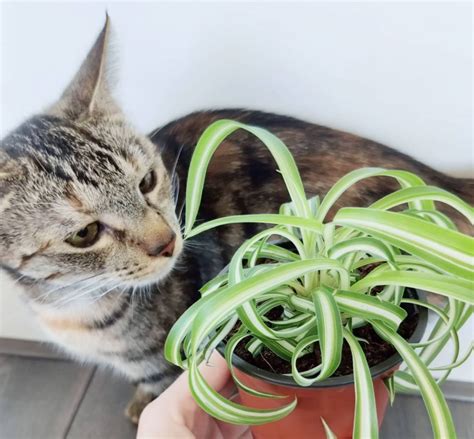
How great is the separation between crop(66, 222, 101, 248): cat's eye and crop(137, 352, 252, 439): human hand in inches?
8.5

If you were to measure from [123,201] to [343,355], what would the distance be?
0.34 meters

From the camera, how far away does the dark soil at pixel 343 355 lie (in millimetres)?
579

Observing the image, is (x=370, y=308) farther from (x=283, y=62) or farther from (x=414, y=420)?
(x=414, y=420)

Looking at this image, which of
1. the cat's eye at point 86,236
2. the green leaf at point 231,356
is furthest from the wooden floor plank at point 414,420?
the cat's eye at point 86,236

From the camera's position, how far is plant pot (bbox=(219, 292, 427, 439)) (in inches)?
21.4

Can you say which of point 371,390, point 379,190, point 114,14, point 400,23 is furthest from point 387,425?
point 114,14

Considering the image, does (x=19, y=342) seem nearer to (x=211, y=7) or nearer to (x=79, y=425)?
(x=79, y=425)

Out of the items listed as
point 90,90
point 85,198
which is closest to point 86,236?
point 85,198

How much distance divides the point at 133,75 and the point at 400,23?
1.33 ft

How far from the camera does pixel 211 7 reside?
0.75 meters

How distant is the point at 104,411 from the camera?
3.76 ft

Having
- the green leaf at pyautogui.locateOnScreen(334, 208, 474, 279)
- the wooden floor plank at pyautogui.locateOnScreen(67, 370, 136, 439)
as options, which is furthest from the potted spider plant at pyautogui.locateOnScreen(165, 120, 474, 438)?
the wooden floor plank at pyautogui.locateOnScreen(67, 370, 136, 439)

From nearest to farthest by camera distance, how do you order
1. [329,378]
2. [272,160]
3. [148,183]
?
[329,378]
[148,183]
[272,160]

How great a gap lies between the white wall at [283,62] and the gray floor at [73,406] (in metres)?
0.52
